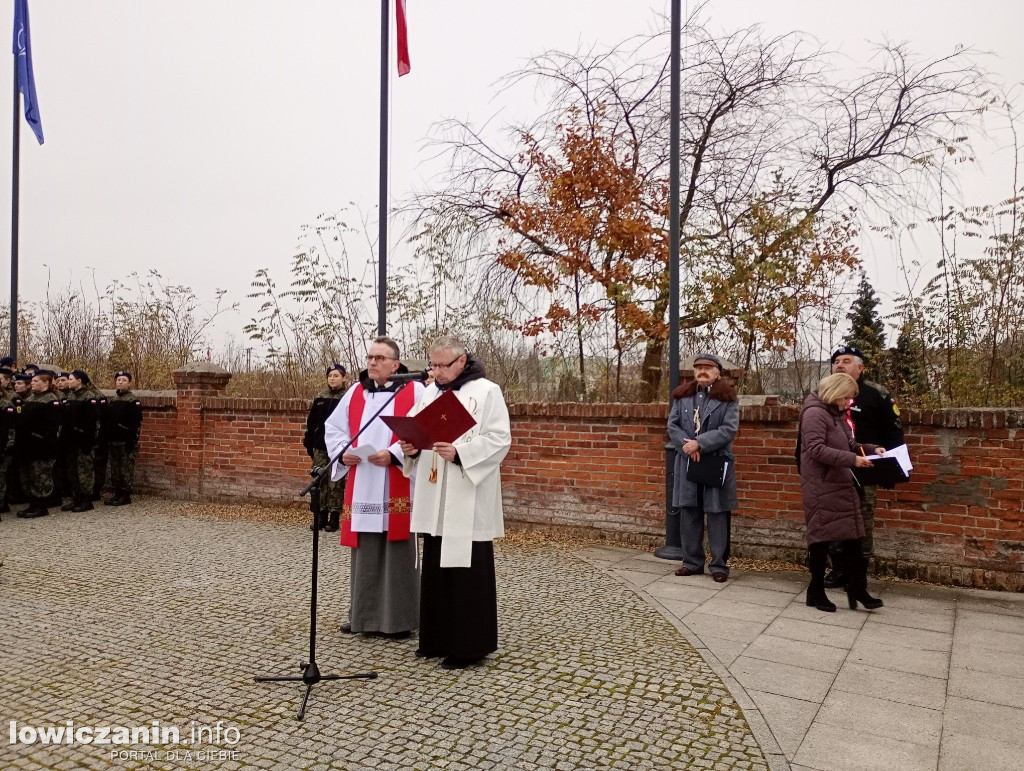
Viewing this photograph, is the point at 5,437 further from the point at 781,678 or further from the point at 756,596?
the point at 781,678

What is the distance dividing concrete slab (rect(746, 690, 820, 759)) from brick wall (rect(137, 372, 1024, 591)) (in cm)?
343

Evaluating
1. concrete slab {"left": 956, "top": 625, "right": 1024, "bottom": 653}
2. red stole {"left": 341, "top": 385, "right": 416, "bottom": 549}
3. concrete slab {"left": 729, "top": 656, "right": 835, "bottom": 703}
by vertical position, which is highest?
red stole {"left": 341, "top": 385, "right": 416, "bottom": 549}

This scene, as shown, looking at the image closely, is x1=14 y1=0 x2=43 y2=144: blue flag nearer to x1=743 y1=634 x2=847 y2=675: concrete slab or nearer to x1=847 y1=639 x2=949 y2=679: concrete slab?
x1=743 y1=634 x2=847 y2=675: concrete slab

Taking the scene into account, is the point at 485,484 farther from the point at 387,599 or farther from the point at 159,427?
the point at 159,427

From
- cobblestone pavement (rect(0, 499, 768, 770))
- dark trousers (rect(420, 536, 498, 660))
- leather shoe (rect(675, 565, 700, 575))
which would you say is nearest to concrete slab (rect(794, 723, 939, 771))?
cobblestone pavement (rect(0, 499, 768, 770))

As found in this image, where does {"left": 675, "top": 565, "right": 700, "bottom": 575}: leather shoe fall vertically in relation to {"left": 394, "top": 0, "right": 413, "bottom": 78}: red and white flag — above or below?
below

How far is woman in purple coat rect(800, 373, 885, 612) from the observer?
593 centimetres

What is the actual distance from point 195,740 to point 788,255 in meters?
9.63

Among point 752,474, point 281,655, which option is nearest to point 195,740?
point 281,655

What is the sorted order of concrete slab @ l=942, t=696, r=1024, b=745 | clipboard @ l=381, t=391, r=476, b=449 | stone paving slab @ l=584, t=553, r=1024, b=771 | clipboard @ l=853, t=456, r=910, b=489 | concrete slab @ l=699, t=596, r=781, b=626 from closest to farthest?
stone paving slab @ l=584, t=553, r=1024, b=771, concrete slab @ l=942, t=696, r=1024, b=745, clipboard @ l=381, t=391, r=476, b=449, concrete slab @ l=699, t=596, r=781, b=626, clipboard @ l=853, t=456, r=910, b=489

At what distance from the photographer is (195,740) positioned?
366 cm

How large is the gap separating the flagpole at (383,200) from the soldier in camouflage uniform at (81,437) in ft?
14.4

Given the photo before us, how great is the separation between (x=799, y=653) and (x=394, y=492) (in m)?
2.75

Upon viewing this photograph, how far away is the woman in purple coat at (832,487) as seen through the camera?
19.5ft
